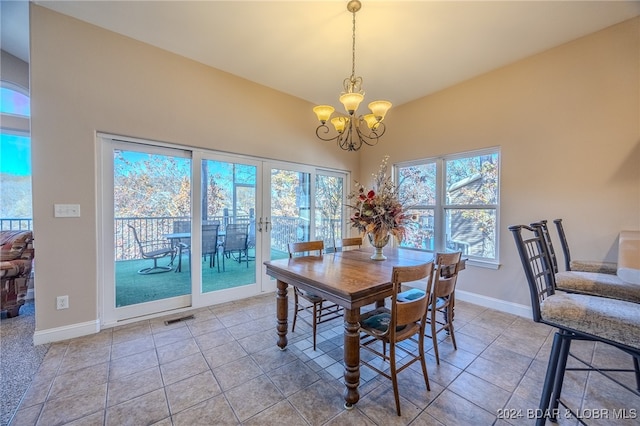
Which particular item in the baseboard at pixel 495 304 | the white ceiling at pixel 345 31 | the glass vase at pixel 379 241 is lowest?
the baseboard at pixel 495 304

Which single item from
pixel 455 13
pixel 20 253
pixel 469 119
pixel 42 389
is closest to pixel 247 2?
pixel 455 13

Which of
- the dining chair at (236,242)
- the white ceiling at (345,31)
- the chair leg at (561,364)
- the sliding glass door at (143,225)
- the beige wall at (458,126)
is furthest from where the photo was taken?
the dining chair at (236,242)

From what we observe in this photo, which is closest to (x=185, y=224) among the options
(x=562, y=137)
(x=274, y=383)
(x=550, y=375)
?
(x=274, y=383)

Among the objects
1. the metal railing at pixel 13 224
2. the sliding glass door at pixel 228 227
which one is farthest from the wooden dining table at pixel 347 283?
the metal railing at pixel 13 224

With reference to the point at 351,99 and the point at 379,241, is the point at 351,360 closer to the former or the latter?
the point at 379,241

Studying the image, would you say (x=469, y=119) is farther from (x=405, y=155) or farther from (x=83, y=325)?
(x=83, y=325)

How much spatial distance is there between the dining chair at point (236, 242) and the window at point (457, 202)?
8.00 ft

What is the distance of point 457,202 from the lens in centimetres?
374

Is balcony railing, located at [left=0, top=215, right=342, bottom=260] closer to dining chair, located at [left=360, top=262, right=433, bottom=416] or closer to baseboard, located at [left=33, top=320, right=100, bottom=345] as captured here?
Answer: baseboard, located at [left=33, top=320, right=100, bottom=345]

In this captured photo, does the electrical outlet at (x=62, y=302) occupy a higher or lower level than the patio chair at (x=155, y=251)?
lower

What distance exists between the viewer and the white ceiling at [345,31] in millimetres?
2277

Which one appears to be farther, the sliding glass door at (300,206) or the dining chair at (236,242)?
the sliding glass door at (300,206)

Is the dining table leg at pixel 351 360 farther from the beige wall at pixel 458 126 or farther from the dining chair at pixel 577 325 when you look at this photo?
the beige wall at pixel 458 126

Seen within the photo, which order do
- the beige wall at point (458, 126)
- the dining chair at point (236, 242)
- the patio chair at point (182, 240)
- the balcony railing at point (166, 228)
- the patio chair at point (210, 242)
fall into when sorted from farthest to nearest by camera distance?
the dining chair at point (236, 242)
the patio chair at point (210, 242)
the patio chair at point (182, 240)
the balcony railing at point (166, 228)
the beige wall at point (458, 126)
